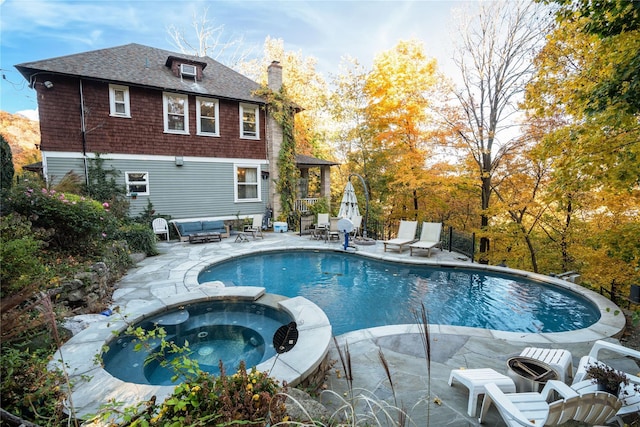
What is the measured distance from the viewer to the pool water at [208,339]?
3504mm

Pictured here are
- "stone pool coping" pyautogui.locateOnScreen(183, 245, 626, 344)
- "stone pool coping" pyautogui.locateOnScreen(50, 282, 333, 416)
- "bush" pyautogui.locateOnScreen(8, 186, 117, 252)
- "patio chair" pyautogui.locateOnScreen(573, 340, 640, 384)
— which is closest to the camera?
"stone pool coping" pyautogui.locateOnScreen(50, 282, 333, 416)

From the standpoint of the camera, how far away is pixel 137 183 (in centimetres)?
1124

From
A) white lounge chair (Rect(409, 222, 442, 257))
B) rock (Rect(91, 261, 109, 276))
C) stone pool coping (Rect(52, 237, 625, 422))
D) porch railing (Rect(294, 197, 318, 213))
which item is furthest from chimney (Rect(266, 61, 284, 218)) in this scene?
rock (Rect(91, 261, 109, 276))

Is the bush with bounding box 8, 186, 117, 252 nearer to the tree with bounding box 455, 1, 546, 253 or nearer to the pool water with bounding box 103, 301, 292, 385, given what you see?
the pool water with bounding box 103, 301, 292, 385

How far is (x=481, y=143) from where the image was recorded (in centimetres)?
998

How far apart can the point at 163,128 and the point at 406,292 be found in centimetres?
1091

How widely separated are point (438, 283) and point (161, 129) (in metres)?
11.4

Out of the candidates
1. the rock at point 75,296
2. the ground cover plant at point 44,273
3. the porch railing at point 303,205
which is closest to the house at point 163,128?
the porch railing at point 303,205

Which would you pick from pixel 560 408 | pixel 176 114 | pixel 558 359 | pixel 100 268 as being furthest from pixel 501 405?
pixel 176 114

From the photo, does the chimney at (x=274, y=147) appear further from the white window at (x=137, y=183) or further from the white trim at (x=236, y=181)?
the white window at (x=137, y=183)

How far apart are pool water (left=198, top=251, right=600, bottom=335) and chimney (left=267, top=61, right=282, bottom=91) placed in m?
8.36

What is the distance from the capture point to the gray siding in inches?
435

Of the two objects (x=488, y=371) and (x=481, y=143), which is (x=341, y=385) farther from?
(x=481, y=143)

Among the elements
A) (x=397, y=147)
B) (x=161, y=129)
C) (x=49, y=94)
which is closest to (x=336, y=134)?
(x=397, y=147)
